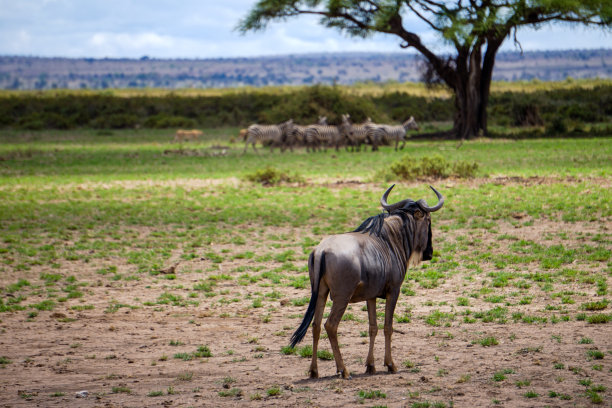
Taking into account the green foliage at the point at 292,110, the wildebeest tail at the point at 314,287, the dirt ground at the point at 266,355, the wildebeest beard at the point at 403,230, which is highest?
the green foliage at the point at 292,110

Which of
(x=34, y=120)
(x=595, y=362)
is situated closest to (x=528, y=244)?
(x=595, y=362)

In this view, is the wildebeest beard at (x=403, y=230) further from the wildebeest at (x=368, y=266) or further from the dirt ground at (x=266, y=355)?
the dirt ground at (x=266, y=355)

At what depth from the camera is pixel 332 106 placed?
3809 cm

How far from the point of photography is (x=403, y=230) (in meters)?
6.59

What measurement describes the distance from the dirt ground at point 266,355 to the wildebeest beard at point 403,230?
994mm

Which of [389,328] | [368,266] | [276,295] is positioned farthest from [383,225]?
[276,295]

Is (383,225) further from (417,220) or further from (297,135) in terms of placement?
(297,135)

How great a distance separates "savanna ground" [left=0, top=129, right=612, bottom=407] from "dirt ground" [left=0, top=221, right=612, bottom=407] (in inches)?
1.0

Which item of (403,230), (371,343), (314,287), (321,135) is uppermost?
(321,135)

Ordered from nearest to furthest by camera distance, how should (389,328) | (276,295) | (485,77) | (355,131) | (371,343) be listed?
(371,343) → (389,328) → (276,295) → (355,131) → (485,77)

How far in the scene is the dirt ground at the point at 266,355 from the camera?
222 inches

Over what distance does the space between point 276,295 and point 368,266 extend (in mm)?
3535

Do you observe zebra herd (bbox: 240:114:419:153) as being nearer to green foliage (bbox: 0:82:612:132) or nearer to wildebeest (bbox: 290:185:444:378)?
green foliage (bbox: 0:82:612:132)

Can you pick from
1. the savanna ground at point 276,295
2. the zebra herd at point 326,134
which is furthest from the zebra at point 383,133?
the savanna ground at point 276,295
